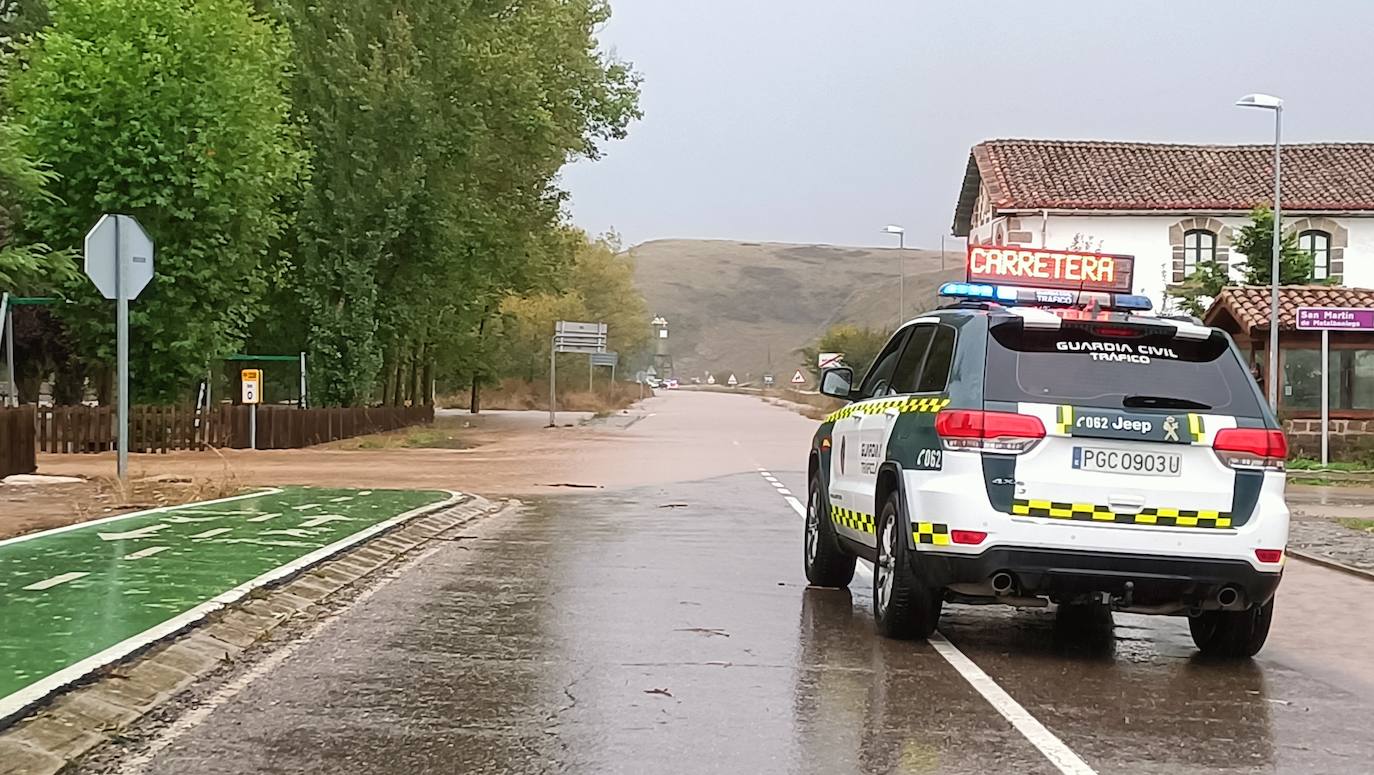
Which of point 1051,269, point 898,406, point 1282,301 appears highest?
point 1282,301

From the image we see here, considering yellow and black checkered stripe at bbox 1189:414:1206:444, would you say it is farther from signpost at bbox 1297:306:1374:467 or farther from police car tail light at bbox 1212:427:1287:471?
signpost at bbox 1297:306:1374:467

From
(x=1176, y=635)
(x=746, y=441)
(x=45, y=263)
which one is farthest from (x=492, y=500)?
(x=746, y=441)

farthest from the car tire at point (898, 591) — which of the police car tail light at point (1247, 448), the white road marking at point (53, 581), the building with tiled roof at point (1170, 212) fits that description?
the building with tiled roof at point (1170, 212)

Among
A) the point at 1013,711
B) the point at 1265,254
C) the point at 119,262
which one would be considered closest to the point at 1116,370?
the point at 1013,711

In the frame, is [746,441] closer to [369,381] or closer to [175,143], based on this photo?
[369,381]

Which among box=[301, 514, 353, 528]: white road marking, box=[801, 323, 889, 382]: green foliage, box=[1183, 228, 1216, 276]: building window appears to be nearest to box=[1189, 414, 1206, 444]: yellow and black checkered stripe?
box=[301, 514, 353, 528]: white road marking

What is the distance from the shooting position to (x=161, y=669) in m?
7.42

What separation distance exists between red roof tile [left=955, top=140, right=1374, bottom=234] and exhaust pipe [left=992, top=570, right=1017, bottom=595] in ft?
124

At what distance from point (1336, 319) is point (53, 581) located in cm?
2394

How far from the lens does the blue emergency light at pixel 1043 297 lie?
29.0 feet

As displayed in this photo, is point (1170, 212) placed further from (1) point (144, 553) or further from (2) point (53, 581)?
(2) point (53, 581)

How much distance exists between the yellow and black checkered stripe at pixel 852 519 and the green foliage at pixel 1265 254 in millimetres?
30985

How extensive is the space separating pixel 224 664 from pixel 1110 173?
43503 mm

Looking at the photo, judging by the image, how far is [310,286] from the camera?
36.0 meters
